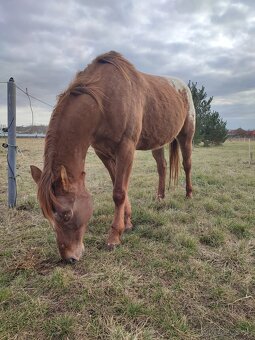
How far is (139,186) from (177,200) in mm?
1567

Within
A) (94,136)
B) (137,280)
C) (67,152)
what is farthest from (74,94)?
(137,280)

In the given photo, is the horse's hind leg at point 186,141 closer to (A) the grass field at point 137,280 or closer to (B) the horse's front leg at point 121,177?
(A) the grass field at point 137,280

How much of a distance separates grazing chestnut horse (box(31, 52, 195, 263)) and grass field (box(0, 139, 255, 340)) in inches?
12.6

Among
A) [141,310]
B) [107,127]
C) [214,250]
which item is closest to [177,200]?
[214,250]

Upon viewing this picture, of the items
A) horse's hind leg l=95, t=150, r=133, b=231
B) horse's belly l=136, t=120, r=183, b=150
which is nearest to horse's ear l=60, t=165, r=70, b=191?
horse's hind leg l=95, t=150, r=133, b=231

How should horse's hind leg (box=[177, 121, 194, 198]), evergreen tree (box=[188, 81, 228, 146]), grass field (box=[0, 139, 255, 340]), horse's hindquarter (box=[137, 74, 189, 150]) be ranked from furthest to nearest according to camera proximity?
evergreen tree (box=[188, 81, 228, 146]) → horse's hind leg (box=[177, 121, 194, 198]) → horse's hindquarter (box=[137, 74, 189, 150]) → grass field (box=[0, 139, 255, 340])

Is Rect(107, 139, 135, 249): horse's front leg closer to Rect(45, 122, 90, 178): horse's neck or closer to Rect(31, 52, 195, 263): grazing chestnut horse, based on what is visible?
Rect(31, 52, 195, 263): grazing chestnut horse

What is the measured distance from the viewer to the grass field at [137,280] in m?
2.01

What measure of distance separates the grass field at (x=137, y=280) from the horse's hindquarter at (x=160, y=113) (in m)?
1.14

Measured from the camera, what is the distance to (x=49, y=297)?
232 cm

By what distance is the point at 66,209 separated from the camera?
8.73ft

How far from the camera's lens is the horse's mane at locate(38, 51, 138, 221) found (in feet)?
8.46

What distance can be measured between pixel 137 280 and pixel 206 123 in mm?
25319

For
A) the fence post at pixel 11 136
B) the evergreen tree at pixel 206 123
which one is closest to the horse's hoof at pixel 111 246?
the fence post at pixel 11 136
